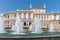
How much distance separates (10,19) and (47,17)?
1414cm

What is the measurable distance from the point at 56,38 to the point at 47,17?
204 feet

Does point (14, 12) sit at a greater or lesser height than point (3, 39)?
→ greater

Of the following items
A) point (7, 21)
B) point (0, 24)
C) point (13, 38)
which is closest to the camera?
point (13, 38)

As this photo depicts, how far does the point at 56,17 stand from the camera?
2911 inches

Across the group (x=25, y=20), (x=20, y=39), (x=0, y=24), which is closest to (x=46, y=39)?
(x=20, y=39)

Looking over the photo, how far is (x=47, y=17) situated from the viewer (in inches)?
2913

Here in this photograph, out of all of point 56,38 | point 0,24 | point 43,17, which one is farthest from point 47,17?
point 56,38

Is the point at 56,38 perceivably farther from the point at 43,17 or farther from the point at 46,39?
the point at 43,17

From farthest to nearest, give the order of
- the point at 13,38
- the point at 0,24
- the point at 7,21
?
the point at 7,21 → the point at 0,24 → the point at 13,38

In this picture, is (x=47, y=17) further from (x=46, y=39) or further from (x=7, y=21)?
(x=46, y=39)

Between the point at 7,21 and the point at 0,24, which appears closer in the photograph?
the point at 0,24

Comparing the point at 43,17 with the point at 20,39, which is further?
the point at 43,17

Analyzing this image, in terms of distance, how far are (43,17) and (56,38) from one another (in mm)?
62308

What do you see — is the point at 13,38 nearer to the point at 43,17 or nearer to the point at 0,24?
the point at 0,24
